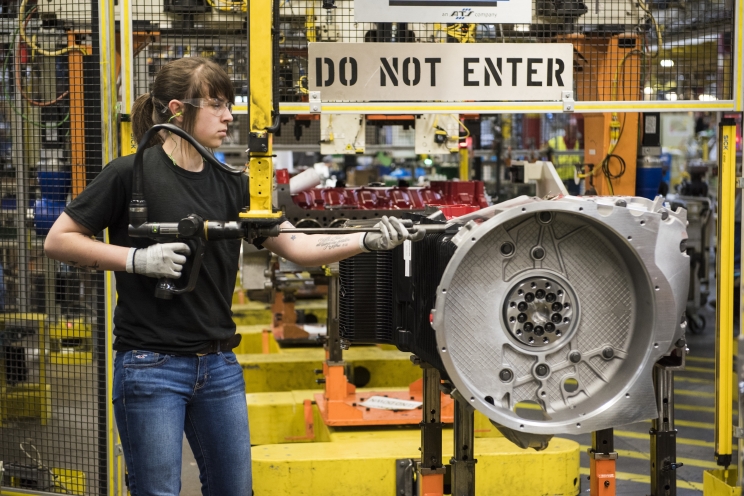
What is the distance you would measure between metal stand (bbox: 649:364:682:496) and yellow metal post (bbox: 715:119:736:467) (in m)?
0.64

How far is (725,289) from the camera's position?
13.9 ft

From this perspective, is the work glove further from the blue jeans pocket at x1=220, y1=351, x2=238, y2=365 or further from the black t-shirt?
the blue jeans pocket at x1=220, y1=351, x2=238, y2=365

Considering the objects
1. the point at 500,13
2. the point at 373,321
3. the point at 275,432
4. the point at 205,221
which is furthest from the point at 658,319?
the point at 275,432

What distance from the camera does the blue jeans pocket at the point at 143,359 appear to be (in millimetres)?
2543

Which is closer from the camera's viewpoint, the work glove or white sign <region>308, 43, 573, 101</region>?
the work glove

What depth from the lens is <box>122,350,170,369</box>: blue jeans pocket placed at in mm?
2543

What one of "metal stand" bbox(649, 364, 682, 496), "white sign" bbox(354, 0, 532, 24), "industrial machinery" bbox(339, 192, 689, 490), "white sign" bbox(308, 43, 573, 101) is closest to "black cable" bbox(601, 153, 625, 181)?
"white sign" bbox(308, 43, 573, 101)

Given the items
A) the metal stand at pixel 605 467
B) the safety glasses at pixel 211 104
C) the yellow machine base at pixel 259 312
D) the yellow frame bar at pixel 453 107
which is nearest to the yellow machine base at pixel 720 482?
the metal stand at pixel 605 467

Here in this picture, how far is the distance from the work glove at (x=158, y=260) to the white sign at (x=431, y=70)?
1564mm

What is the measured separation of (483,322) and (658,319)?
483 mm

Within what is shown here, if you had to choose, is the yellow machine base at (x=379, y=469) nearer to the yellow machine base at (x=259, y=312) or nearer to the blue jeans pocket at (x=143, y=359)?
the blue jeans pocket at (x=143, y=359)

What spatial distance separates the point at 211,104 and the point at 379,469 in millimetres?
2396

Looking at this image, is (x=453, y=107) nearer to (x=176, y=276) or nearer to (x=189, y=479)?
(x=176, y=276)

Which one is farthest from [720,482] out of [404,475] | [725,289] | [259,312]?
[259,312]
